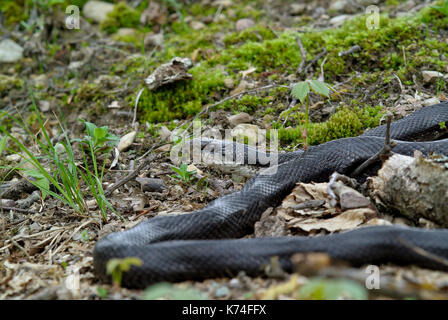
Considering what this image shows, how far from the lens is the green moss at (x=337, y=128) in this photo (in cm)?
533

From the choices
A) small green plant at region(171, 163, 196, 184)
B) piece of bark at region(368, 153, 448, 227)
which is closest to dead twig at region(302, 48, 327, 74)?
small green plant at region(171, 163, 196, 184)

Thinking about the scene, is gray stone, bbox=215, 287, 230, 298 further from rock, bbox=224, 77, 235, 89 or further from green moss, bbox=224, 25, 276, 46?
green moss, bbox=224, 25, 276, 46

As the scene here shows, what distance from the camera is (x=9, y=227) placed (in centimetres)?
434

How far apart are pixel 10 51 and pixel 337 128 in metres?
6.29

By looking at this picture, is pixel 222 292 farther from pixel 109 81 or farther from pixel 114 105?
pixel 109 81

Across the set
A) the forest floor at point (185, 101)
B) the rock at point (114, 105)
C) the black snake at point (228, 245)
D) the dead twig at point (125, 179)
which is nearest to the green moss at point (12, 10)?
the forest floor at point (185, 101)

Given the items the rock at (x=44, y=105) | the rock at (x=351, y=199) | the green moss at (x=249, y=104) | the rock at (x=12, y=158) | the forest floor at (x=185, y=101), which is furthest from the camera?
the rock at (x=44, y=105)

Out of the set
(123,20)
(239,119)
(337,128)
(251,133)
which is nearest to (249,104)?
(239,119)

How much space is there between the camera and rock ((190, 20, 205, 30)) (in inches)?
328

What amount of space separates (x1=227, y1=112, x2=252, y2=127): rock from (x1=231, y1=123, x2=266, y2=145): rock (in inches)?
6.0

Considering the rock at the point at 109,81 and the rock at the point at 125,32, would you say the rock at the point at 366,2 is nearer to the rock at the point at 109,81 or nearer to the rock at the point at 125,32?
the rock at the point at 125,32

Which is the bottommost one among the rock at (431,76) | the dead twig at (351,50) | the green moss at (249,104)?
the green moss at (249,104)

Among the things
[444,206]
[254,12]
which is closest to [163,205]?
[444,206]

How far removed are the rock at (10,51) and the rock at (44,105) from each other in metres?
1.65
